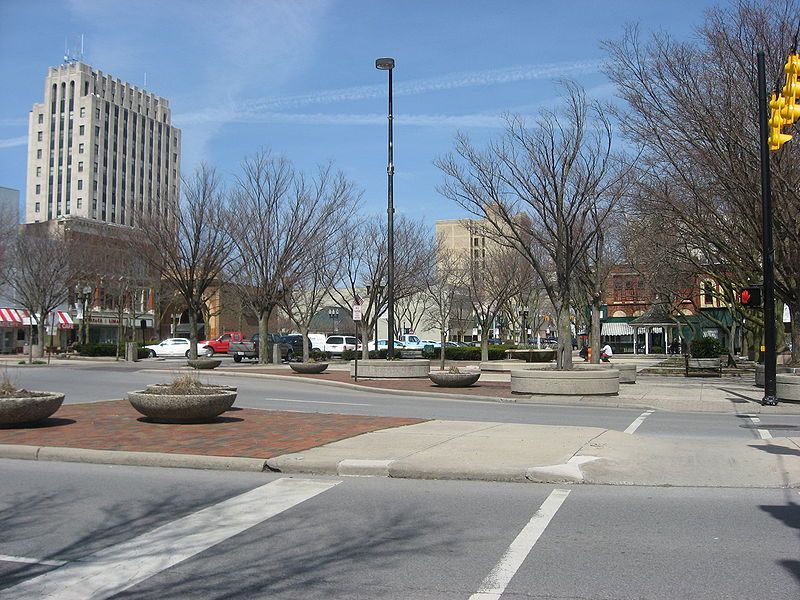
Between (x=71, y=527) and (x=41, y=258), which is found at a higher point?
(x=41, y=258)

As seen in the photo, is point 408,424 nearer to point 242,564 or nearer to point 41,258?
point 242,564

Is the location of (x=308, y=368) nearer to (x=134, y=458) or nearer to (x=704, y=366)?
(x=704, y=366)

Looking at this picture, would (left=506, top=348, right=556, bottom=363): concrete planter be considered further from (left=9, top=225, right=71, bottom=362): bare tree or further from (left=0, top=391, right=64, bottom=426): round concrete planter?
(left=9, top=225, right=71, bottom=362): bare tree

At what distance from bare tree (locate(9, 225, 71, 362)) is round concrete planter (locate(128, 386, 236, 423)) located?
34.9m

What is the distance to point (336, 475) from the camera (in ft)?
29.8

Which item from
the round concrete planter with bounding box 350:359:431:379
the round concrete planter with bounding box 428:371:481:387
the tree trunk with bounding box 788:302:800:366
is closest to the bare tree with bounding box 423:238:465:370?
the round concrete planter with bounding box 350:359:431:379

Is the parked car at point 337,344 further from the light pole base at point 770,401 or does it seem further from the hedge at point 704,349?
the light pole base at point 770,401

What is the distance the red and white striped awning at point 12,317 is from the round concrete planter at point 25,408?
165ft

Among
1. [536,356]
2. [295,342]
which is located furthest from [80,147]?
[536,356]

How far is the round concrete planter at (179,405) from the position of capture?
1229 cm

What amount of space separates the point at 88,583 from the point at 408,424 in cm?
833

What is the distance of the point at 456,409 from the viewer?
17.6 metres

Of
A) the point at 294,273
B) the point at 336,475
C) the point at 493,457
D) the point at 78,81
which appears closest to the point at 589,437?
the point at 493,457

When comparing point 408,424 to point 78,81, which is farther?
point 78,81
